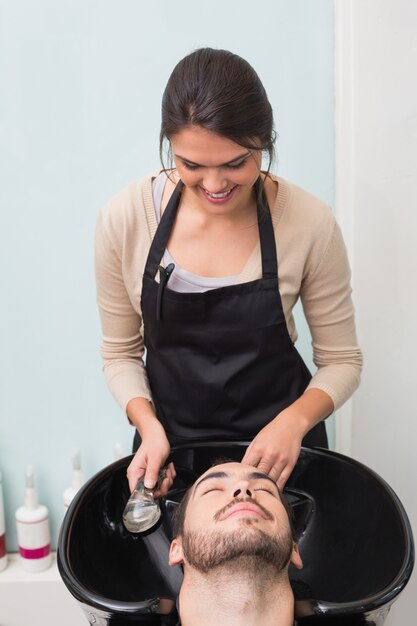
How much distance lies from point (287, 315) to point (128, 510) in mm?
475

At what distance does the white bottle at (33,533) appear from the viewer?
2.17 meters

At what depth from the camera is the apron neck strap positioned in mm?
1448

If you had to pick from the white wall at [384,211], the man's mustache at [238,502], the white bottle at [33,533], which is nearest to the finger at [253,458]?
the man's mustache at [238,502]

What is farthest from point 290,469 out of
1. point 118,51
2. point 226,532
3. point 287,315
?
Result: point 118,51

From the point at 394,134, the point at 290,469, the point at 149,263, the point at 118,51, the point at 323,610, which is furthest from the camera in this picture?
the point at 118,51

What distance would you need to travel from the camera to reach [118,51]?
1.91 meters

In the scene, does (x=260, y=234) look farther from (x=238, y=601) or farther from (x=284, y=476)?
(x=238, y=601)

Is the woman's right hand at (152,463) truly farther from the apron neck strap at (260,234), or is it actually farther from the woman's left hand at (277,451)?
the apron neck strap at (260,234)

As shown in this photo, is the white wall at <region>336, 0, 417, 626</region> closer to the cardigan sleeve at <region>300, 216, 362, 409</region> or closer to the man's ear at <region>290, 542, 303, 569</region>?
the cardigan sleeve at <region>300, 216, 362, 409</region>

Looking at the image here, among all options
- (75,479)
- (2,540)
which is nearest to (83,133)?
(75,479)

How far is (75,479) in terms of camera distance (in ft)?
7.11

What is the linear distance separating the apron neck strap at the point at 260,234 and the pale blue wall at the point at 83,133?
53cm

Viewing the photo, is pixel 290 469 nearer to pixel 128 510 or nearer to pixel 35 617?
pixel 128 510

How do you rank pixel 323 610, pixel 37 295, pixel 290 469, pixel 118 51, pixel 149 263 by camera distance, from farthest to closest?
pixel 37 295 < pixel 118 51 < pixel 149 263 < pixel 290 469 < pixel 323 610
